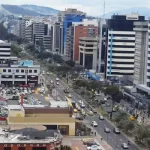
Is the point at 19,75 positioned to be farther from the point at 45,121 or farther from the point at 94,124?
the point at 45,121

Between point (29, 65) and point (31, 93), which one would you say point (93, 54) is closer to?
point (29, 65)

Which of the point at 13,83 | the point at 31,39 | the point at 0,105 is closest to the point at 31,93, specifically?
the point at 13,83

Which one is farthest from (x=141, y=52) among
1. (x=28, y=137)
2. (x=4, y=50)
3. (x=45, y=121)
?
(x=28, y=137)

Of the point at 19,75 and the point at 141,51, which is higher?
the point at 141,51

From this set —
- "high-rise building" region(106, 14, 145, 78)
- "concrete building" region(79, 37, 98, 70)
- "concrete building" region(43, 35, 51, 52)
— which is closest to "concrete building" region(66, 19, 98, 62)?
"concrete building" region(79, 37, 98, 70)

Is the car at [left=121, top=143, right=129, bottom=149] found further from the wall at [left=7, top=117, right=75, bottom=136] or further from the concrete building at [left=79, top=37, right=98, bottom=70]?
the concrete building at [left=79, top=37, right=98, bottom=70]

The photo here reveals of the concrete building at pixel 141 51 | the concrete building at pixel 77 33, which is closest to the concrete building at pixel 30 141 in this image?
the concrete building at pixel 141 51

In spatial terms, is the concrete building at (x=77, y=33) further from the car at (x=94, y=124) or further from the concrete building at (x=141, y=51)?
the car at (x=94, y=124)
